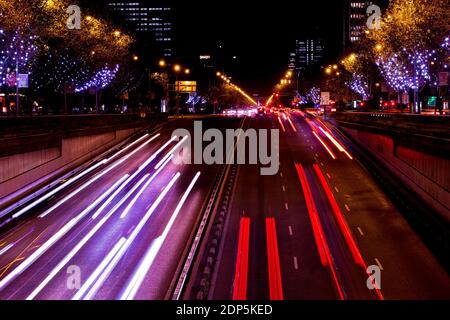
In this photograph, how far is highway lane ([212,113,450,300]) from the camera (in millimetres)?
17781

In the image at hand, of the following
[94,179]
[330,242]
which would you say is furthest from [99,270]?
[94,179]

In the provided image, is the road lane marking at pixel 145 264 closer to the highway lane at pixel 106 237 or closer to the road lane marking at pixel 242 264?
the highway lane at pixel 106 237

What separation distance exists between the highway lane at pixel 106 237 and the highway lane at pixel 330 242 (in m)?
2.05

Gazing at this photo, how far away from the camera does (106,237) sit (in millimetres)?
23328

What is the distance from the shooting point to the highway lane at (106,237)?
17578 mm

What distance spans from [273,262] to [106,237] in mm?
6898

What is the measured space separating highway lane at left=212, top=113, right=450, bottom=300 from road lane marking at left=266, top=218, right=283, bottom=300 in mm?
111

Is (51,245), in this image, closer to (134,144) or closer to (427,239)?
(427,239)

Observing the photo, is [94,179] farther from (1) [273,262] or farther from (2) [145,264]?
(1) [273,262]
